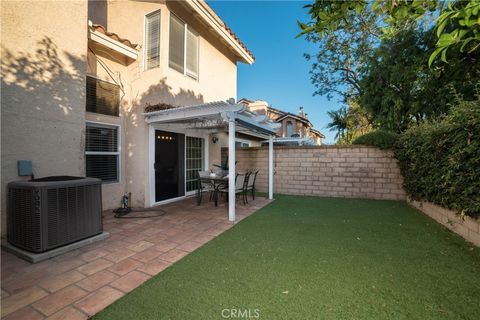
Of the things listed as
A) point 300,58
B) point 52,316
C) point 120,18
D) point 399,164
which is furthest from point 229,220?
point 300,58

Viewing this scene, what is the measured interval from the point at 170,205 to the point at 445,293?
20.8 feet

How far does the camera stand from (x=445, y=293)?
247 cm

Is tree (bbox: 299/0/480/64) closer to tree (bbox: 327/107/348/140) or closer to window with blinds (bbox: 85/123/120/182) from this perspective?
window with blinds (bbox: 85/123/120/182)

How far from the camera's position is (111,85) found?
6.12 meters

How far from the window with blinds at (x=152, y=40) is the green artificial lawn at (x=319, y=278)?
5.55m

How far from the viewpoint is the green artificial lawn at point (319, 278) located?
2.22 metres

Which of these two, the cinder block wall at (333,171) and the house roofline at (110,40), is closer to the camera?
the house roofline at (110,40)

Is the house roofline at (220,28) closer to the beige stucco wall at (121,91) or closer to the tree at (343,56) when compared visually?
the beige stucco wall at (121,91)

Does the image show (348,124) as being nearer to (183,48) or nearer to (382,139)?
(382,139)

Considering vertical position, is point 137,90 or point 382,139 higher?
point 137,90

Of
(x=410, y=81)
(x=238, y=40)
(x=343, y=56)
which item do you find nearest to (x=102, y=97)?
(x=238, y=40)

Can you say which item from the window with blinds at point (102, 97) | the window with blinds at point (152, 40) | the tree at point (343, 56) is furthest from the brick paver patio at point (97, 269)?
the tree at point (343, 56)

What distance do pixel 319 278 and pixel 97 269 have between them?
3.09 metres

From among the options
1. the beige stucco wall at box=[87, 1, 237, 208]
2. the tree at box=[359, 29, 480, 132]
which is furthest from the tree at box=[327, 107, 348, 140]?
the beige stucco wall at box=[87, 1, 237, 208]
